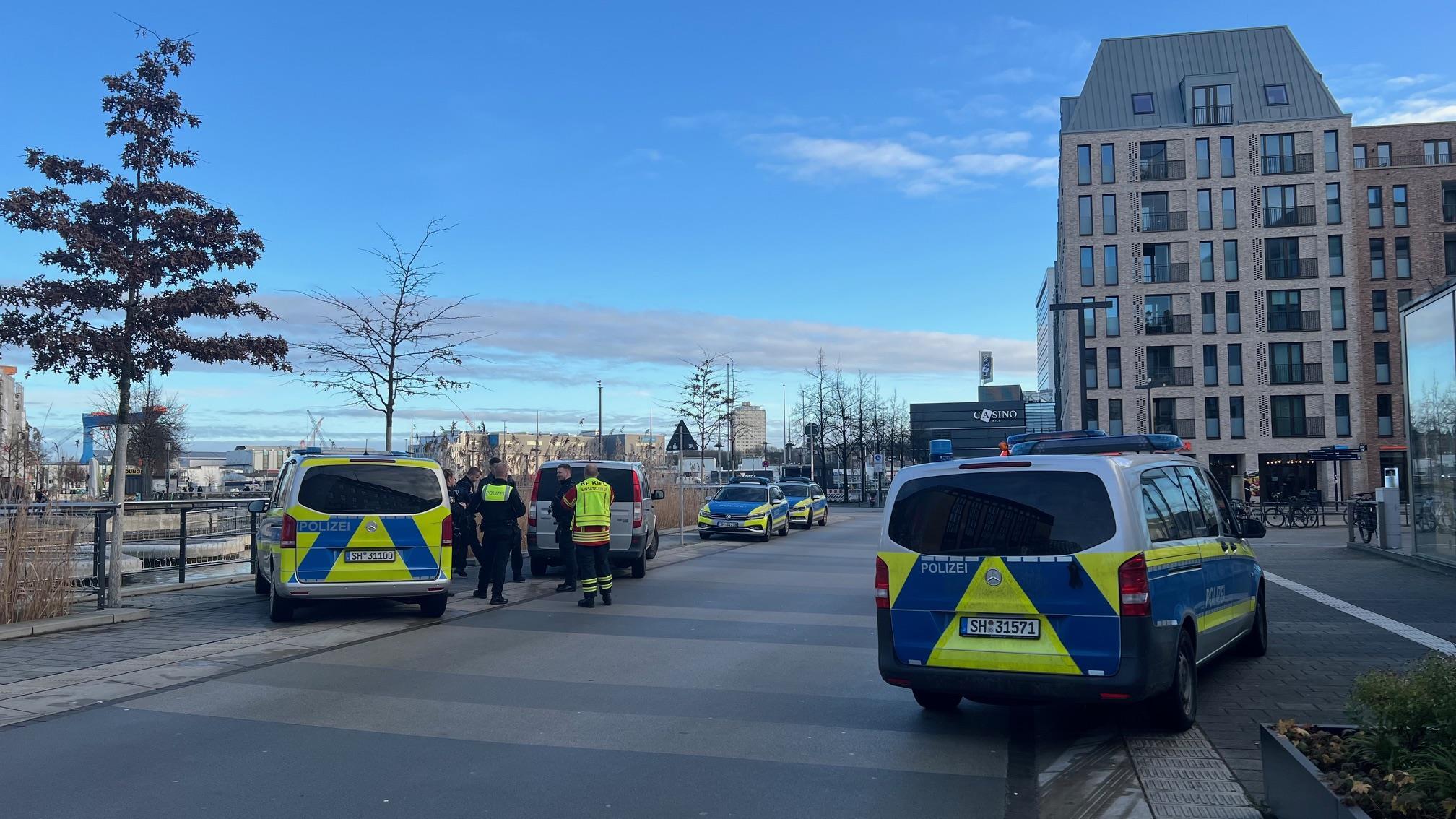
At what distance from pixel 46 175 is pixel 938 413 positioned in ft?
268

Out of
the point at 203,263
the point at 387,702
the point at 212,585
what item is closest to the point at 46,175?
the point at 203,263

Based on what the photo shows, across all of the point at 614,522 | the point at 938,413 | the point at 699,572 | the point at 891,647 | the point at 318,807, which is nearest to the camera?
the point at 318,807

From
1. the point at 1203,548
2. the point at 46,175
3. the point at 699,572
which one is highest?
the point at 46,175

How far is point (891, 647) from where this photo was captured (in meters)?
7.06

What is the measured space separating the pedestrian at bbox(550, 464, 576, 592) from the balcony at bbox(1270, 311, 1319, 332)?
5266cm

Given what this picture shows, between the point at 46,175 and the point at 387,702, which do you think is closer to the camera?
the point at 387,702

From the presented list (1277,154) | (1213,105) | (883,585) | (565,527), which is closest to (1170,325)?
(1277,154)

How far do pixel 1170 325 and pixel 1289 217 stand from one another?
8.20m

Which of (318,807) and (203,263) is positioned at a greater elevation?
(203,263)

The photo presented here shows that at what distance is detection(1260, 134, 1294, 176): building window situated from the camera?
5681cm

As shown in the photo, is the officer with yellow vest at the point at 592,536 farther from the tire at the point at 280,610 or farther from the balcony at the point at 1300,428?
the balcony at the point at 1300,428

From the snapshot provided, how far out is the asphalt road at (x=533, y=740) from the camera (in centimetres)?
545

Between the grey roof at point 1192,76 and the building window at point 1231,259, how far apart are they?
6496mm

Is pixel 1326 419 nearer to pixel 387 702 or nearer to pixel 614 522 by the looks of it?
pixel 614 522
